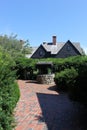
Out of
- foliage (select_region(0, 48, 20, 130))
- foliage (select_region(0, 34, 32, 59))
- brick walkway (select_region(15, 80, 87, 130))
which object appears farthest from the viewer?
foliage (select_region(0, 34, 32, 59))

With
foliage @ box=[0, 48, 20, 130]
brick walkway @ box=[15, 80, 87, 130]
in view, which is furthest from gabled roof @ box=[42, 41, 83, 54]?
foliage @ box=[0, 48, 20, 130]

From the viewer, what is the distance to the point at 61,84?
1811cm

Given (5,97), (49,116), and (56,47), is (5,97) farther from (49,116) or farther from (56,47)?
(56,47)

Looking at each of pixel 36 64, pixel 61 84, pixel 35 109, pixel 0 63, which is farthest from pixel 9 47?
pixel 0 63

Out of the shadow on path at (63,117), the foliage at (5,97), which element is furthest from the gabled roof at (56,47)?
the foliage at (5,97)

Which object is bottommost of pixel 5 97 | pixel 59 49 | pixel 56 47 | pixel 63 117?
pixel 63 117

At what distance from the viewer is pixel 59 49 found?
162ft

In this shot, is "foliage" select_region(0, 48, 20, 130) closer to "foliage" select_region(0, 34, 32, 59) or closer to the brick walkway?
the brick walkway

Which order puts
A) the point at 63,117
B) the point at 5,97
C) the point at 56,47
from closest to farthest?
the point at 5,97 < the point at 63,117 < the point at 56,47

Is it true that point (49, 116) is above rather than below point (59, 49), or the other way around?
below

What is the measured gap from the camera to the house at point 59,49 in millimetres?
49031

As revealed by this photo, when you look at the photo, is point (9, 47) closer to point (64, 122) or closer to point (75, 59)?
point (75, 59)

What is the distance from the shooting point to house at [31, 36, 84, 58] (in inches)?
1930

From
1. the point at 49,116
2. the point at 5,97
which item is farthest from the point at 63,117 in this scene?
the point at 5,97
